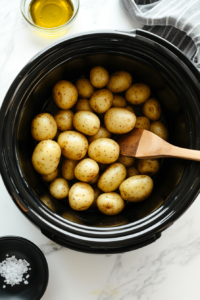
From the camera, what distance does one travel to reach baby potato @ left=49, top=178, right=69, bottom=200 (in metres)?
0.86

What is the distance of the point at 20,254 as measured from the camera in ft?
2.96

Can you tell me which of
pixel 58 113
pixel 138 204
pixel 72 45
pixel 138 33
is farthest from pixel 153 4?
pixel 138 204

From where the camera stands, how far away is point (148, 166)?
89 centimetres

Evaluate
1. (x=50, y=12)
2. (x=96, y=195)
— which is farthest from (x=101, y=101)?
(x=50, y=12)

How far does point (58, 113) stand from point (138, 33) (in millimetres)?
327

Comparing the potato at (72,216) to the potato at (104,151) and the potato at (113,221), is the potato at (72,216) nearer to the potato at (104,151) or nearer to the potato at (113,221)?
the potato at (113,221)

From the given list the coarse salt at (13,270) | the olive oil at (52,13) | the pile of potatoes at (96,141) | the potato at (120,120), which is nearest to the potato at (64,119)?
the pile of potatoes at (96,141)

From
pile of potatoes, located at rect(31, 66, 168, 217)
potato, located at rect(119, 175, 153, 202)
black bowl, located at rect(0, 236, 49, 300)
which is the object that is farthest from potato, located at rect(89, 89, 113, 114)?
black bowl, located at rect(0, 236, 49, 300)

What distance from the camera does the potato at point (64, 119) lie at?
34.5 inches

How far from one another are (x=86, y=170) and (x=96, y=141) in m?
0.09

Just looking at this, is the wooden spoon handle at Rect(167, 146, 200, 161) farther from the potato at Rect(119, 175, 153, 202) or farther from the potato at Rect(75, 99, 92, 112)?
the potato at Rect(75, 99, 92, 112)

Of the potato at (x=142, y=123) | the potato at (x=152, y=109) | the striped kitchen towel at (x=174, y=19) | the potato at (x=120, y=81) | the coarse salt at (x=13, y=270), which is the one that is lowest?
the coarse salt at (x=13, y=270)

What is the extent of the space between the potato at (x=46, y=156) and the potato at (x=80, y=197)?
9 centimetres

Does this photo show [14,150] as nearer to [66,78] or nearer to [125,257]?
[66,78]
